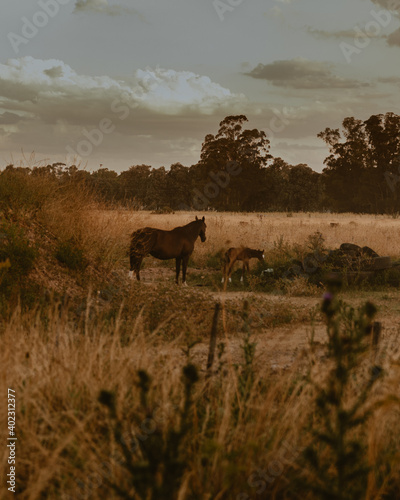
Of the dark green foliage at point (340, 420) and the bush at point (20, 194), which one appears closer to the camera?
the dark green foliage at point (340, 420)

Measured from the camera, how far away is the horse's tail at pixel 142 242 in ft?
40.0

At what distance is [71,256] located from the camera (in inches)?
403

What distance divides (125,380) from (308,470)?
1.62 meters

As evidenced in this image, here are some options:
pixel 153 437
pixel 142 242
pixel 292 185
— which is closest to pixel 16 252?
pixel 142 242

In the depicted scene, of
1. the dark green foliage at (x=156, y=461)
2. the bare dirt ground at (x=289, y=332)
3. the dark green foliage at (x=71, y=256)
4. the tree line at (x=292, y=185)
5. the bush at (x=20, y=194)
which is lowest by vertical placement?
the bare dirt ground at (x=289, y=332)

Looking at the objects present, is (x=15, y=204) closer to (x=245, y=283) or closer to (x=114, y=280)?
(x=114, y=280)

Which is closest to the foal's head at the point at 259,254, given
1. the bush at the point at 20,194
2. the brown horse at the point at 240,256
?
the brown horse at the point at 240,256

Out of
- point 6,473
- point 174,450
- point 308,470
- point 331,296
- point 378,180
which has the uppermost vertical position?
point 378,180

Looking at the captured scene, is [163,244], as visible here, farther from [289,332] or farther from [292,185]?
[292,185]

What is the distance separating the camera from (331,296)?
236 centimetres

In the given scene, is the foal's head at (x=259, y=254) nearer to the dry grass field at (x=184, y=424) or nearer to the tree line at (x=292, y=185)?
the dry grass field at (x=184, y=424)

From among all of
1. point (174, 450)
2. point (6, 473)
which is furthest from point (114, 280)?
point (174, 450)

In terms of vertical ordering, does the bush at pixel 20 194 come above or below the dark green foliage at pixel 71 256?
above

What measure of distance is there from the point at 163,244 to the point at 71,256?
3072 mm
